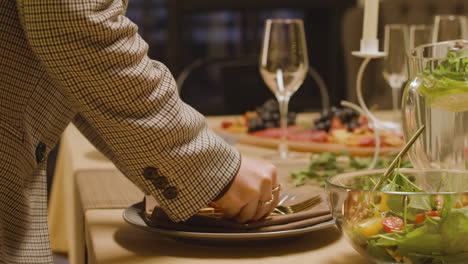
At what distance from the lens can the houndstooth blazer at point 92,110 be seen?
78cm

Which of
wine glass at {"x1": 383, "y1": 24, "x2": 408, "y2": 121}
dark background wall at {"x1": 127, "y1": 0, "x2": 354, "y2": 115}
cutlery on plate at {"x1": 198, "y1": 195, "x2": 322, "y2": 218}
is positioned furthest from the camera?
dark background wall at {"x1": 127, "y1": 0, "x2": 354, "y2": 115}

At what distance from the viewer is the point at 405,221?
66 cm

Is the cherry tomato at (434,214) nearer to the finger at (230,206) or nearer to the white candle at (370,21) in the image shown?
the finger at (230,206)

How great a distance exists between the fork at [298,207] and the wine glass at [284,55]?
53 centimetres

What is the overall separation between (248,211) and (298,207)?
0.08 m

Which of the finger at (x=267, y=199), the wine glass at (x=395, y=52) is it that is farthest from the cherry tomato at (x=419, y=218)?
the wine glass at (x=395, y=52)

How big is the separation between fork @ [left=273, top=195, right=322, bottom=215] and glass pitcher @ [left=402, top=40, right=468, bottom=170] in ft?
0.45

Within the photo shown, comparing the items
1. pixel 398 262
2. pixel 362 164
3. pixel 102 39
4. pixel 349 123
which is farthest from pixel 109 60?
pixel 349 123

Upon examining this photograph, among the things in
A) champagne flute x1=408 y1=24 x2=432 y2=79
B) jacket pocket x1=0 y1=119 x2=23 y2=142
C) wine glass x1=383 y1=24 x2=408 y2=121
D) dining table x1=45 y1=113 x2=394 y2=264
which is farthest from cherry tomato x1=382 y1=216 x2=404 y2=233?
champagne flute x1=408 y1=24 x2=432 y2=79

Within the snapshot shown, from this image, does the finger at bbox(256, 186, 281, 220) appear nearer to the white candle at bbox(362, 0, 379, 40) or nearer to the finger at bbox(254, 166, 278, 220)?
the finger at bbox(254, 166, 278, 220)

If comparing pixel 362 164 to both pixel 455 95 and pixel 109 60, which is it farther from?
pixel 109 60

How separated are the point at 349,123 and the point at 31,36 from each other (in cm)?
105

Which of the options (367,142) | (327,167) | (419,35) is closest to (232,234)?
(327,167)

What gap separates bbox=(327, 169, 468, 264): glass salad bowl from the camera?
2.13 feet
